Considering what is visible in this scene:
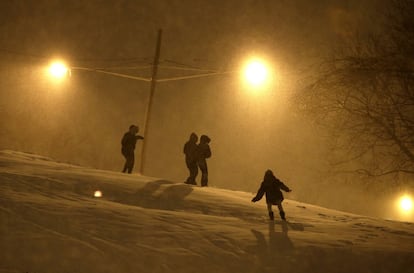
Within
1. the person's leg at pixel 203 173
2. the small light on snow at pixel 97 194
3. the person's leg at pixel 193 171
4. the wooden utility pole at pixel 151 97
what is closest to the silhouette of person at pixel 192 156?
the person's leg at pixel 193 171

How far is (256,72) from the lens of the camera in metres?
19.5

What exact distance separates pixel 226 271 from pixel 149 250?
1173 millimetres

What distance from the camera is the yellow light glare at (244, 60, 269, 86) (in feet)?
63.5

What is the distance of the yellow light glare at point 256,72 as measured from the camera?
63.5 feet

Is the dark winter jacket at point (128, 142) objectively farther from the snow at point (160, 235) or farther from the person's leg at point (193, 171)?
the snow at point (160, 235)

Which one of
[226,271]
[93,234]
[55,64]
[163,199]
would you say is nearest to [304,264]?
[226,271]

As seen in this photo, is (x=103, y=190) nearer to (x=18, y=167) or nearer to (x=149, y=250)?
(x=18, y=167)

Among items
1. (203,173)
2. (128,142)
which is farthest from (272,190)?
(128,142)

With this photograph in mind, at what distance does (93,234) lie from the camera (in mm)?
7457

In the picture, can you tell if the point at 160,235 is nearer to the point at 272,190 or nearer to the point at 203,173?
the point at 272,190

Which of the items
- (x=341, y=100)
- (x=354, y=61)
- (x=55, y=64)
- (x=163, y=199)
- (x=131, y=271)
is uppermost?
(x=55, y=64)

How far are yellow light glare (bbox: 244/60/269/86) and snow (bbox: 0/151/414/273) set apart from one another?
849 cm

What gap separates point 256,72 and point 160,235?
12.6 m

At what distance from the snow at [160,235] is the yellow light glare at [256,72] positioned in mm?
8492
